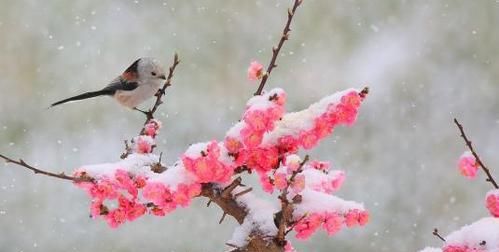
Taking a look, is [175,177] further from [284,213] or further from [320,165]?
[320,165]

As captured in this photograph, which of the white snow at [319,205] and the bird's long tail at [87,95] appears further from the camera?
the bird's long tail at [87,95]

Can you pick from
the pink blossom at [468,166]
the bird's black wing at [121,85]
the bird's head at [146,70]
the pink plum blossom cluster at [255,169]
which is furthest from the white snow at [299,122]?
the bird's black wing at [121,85]

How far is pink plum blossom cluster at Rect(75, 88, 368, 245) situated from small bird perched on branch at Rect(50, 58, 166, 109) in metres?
0.95

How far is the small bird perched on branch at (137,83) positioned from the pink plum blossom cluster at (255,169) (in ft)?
3.12

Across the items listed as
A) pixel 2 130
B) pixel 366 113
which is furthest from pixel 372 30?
pixel 2 130

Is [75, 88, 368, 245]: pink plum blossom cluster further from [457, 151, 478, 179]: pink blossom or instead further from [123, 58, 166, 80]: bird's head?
[123, 58, 166, 80]: bird's head

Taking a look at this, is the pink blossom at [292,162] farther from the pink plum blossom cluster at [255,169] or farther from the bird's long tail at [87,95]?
the bird's long tail at [87,95]

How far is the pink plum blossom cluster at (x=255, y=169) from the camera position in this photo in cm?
127

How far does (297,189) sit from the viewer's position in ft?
4.20

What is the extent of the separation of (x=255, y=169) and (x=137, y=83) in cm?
123

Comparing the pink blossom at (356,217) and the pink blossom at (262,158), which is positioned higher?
the pink blossom at (262,158)

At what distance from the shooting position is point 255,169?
1.34 meters

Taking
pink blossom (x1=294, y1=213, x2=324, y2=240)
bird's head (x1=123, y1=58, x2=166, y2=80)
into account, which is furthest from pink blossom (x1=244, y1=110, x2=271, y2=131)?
bird's head (x1=123, y1=58, x2=166, y2=80)

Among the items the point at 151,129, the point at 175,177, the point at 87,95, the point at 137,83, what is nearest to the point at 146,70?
the point at 137,83
